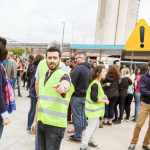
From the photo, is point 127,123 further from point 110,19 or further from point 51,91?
point 110,19

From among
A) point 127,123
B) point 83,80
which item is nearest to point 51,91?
point 83,80

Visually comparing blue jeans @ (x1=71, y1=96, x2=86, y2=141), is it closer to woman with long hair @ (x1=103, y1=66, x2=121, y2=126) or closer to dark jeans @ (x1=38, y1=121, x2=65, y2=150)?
woman with long hair @ (x1=103, y1=66, x2=121, y2=126)

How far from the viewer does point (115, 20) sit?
41469 mm

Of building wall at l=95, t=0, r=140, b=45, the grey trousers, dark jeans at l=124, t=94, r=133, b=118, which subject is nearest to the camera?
the grey trousers

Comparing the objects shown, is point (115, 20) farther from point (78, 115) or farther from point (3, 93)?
point (3, 93)

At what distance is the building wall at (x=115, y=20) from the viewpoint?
41.1 meters

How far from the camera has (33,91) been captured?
4.16 m

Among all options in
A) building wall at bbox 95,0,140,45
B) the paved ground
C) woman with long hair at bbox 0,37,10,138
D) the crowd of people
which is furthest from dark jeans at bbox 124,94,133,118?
building wall at bbox 95,0,140,45

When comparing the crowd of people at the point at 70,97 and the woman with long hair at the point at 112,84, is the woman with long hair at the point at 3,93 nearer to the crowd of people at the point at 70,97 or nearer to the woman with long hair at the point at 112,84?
the crowd of people at the point at 70,97

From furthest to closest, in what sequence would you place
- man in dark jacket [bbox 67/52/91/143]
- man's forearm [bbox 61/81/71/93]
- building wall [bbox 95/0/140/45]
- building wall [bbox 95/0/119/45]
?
building wall [bbox 95/0/140/45]
building wall [bbox 95/0/119/45]
man in dark jacket [bbox 67/52/91/143]
man's forearm [bbox 61/81/71/93]

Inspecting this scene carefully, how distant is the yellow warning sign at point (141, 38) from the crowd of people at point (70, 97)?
0.65m

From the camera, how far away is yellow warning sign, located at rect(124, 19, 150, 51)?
145 inches

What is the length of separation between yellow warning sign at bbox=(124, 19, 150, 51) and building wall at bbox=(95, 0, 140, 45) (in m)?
39.1

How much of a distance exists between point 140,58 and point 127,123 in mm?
24245
